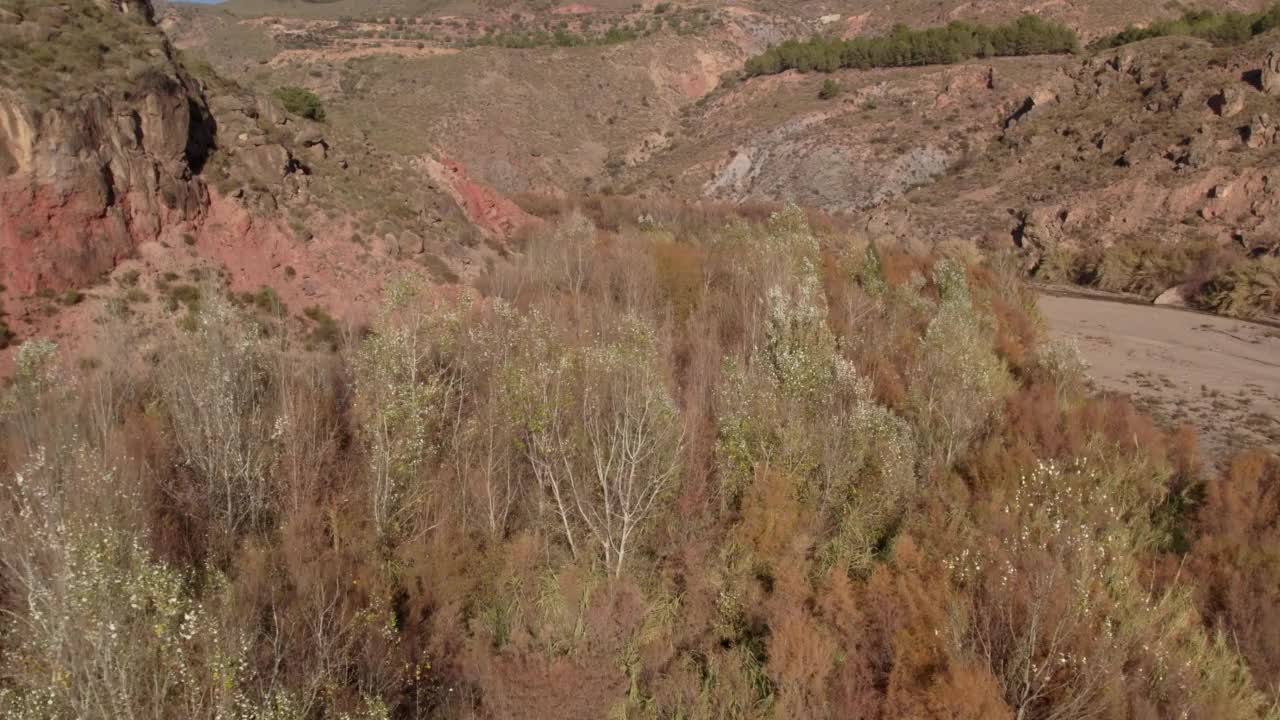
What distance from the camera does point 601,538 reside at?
14.8 m

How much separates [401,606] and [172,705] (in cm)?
657

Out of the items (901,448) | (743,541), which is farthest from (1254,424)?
(743,541)

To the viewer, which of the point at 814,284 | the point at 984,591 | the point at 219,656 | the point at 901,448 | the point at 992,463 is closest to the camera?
the point at 219,656

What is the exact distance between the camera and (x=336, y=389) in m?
20.1

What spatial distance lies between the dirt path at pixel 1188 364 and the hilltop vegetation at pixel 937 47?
50.6 metres

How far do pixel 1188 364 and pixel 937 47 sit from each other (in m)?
65.4

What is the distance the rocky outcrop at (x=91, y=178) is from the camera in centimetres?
2256

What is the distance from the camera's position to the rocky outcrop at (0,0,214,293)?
2256cm

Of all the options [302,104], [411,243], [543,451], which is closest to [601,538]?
[543,451]

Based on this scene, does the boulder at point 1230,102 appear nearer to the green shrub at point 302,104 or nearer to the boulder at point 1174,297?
the boulder at point 1174,297

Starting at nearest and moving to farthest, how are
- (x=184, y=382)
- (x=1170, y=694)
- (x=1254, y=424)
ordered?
(x=1170, y=694) → (x=184, y=382) → (x=1254, y=424)

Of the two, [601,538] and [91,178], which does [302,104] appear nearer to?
[91,178]

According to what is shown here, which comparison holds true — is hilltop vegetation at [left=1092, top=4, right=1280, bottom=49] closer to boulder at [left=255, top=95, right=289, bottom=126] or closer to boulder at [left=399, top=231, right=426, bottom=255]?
boulder at [left=399, top=231, right=426, bottom=255]

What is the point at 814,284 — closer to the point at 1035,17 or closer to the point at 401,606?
the point at 401,606
